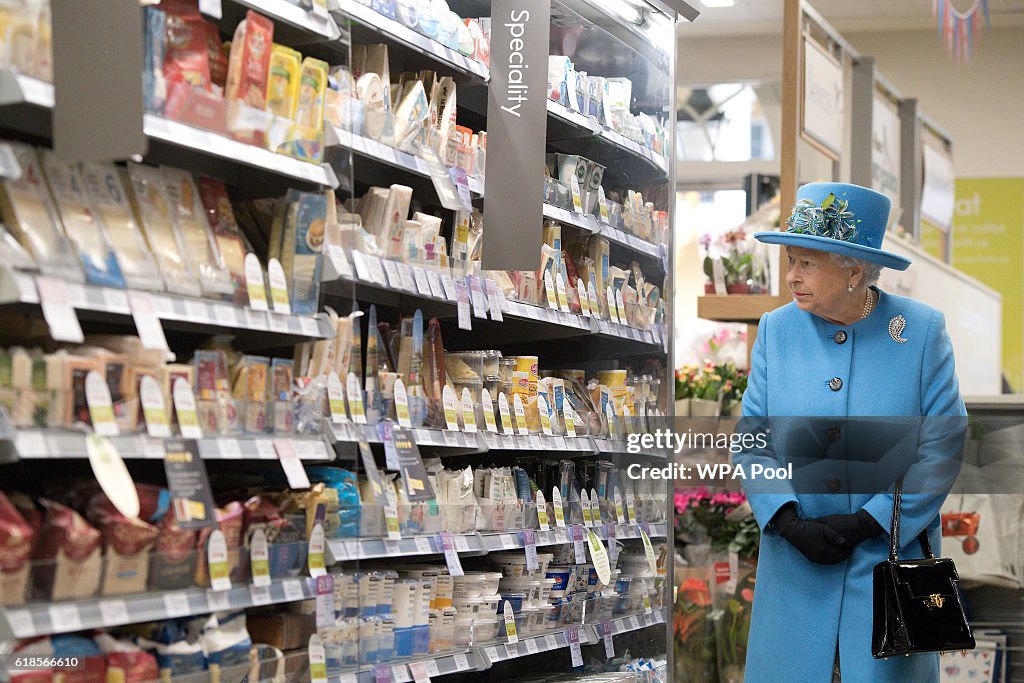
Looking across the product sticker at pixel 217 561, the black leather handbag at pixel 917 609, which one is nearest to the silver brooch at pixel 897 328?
the black leather handbag at pixel 917 609

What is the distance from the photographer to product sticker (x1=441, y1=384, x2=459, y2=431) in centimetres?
343

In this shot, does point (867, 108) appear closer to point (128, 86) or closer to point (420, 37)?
point (420, 37)

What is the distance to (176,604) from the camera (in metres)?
2.39

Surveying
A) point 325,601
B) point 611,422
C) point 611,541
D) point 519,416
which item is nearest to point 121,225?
point 325,601

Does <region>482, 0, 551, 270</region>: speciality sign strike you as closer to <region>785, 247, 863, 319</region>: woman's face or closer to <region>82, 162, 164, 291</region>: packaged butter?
<region>785, 247, 863, 319</region>: woman's face

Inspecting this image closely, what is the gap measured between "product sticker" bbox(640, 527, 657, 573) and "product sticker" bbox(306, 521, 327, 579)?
1774 mm

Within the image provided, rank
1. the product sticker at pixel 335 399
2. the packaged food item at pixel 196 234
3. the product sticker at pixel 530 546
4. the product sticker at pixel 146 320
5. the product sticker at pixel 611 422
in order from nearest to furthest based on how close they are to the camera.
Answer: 1. the product sticker at pixel 146 320
2. the packaged food item at pixel 196 234
3. the product sticker at pixel 335 399
4. the product sticker at pixel 530 546
5. the product sticker at pixel 611 422

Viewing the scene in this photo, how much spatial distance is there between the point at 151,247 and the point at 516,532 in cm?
162

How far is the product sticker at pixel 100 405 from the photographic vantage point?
2.25 m

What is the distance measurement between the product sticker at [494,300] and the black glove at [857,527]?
3.67ft

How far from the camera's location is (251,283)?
8.76 ft

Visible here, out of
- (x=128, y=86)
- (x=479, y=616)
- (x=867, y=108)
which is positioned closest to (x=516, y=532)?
(x=479, y=616)

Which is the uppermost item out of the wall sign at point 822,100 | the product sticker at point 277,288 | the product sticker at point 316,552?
the wall sign at point 822,100
